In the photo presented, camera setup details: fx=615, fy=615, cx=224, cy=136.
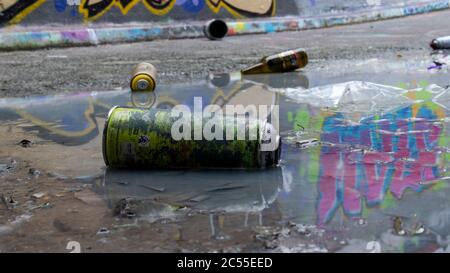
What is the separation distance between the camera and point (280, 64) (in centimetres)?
805

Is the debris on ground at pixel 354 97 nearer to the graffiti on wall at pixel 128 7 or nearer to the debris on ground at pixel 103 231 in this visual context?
the debris on ground at pixel 103 231

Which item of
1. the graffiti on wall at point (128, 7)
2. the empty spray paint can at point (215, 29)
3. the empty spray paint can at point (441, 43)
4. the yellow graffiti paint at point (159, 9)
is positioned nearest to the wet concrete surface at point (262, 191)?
the empty spray paint can at point (441, 43)

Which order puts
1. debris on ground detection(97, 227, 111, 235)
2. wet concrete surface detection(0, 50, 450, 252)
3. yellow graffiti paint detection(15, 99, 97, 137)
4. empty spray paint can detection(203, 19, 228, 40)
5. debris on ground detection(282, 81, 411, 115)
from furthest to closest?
empty spray paint can detection(203, 19, 228, 40)
debris on ground detection(282, 81, 411, 115)
yellow graffiti paint detection(15, 99, 97, 137)
debris on ground detection(97, 227, 111, 235)
wet concrete surface detection(0, 50, 450, 252)

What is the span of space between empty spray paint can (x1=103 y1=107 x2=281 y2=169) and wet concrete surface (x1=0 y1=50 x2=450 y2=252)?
75 millimetres

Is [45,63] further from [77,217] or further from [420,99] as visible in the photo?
[77,217]

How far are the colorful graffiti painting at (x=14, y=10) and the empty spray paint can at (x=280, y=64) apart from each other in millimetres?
5859

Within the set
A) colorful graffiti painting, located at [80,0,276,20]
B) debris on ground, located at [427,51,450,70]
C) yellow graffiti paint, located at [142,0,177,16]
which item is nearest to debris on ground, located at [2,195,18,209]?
debris on ground, located at [427,51,450,70]

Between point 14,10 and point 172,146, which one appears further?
point 14,10

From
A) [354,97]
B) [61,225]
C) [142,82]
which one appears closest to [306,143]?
[354,97]

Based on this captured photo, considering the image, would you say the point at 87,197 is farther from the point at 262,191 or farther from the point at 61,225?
the point at 262,191

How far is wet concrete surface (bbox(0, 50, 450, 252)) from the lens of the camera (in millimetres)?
2730

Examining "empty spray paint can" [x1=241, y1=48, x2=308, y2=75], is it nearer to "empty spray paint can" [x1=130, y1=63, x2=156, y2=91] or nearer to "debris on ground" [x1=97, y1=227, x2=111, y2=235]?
"empty spray paint can" [x1=130, y1=63, x2=156, y2=91]

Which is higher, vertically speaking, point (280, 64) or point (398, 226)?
point (280, 64)

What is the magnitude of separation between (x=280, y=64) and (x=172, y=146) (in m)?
4.54
